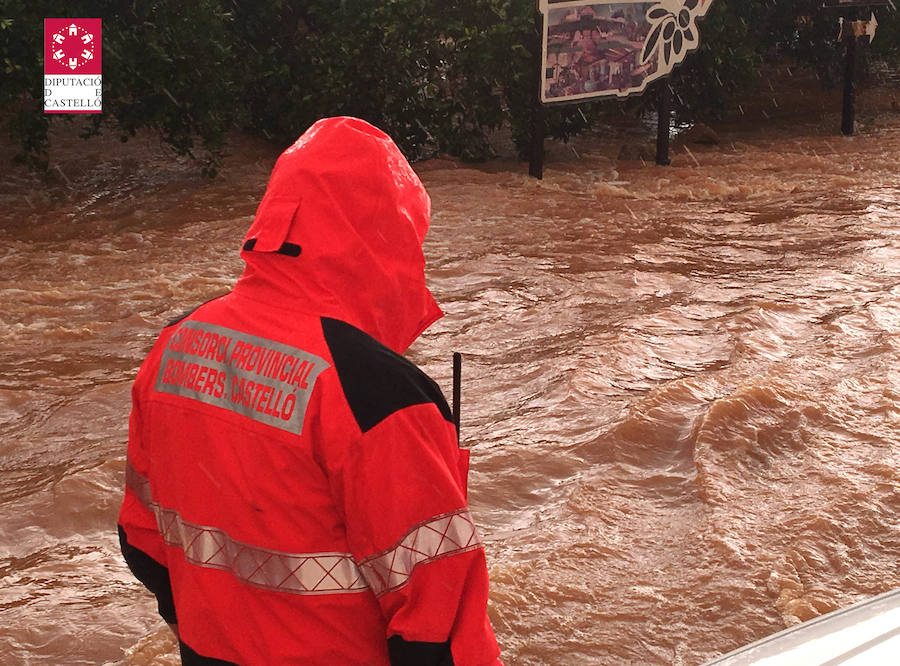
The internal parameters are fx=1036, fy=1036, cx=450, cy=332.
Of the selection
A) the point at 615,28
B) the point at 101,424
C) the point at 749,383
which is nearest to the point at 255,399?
the point at 101,424

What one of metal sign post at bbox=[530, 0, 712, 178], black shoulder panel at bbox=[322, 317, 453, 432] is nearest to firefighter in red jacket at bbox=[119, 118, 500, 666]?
black shoulder panel at bbox=[322, 317, 453, 432]

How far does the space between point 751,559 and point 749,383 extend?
1666 millimetres

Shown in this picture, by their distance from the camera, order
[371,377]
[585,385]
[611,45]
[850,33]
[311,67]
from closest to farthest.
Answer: [371,377] < [585,385] < [611,45] < [311,67] < [850,33]

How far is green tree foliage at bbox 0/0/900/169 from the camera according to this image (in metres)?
9.18

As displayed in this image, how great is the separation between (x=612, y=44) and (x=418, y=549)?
30.6 ft

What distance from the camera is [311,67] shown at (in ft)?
34.5

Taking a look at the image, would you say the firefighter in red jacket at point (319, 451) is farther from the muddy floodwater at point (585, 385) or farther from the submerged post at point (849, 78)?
the submerged post at point (849, 78)

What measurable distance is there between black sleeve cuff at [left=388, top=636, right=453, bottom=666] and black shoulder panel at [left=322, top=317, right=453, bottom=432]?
38cm

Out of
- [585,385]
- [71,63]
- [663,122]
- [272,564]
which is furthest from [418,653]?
[663,122]

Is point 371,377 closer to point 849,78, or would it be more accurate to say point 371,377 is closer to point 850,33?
point 850,33

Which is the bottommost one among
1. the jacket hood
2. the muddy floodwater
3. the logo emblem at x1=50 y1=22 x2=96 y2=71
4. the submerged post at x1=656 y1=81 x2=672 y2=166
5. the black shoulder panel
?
the muddy floodwater

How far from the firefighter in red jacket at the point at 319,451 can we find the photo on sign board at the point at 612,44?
331 inches

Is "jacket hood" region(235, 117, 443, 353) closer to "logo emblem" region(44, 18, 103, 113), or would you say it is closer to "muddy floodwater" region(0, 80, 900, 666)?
"muddy floodwater" region(0, 80, 900, 666)

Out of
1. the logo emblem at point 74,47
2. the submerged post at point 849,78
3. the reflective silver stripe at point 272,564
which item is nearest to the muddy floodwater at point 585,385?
the logo emblem at point 74,47
